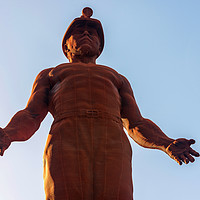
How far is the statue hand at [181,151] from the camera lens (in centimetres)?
572

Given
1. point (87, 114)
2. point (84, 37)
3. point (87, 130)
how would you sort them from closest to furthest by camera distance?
1. point (87, 130)
2. point (87, 114)
3. point (84, 37)

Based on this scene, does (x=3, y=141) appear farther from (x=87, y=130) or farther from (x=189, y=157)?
(x=189, y=157)

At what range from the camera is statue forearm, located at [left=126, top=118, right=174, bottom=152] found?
247 inches

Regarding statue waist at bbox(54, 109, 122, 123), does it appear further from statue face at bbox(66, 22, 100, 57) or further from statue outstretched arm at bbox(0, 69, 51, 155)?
statue face at bbox(66, 22, 100, 57)

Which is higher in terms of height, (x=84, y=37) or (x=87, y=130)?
(x=84, y=37)

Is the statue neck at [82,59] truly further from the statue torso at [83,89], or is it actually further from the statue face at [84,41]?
the statue torso at [83,89]

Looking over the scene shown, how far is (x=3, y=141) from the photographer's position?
5.53m

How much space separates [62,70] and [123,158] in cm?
190

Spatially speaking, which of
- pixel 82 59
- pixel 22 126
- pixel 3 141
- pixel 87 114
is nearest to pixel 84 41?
pixel 82 59

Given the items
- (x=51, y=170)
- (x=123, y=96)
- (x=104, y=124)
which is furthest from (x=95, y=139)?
(x=123, y=96)

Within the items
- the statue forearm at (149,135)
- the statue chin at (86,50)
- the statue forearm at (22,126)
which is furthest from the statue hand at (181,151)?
the statue chin at (86,50)

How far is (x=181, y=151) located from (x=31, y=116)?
2298mm

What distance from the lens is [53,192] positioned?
17.7ft

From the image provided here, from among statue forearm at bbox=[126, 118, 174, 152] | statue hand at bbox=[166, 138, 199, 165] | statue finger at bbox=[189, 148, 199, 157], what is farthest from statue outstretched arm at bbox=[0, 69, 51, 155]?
statue finger at bbox=[189, 148, 199, 157]
